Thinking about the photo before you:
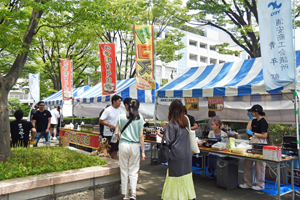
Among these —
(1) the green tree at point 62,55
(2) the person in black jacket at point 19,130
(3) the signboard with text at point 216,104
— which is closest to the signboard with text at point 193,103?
(3) the signboard with text at point 216,104

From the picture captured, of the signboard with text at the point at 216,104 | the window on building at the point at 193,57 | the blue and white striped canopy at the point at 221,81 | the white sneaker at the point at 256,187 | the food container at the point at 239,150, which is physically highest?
the window on building at the point at 193,57

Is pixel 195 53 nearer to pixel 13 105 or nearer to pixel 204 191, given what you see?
pixel 13 105

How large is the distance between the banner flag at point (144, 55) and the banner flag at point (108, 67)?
1707 millimetres

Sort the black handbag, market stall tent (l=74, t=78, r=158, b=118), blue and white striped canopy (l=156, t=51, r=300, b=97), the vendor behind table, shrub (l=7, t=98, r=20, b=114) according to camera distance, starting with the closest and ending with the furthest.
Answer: the black handbag → blue and white striped canopy (l=156, t=51, r=300, b=97) → the vendor behind table → market stall tent (l=74, t=78, r=158, b=118) → shrub (l=7, t=98, r=20, b=114)

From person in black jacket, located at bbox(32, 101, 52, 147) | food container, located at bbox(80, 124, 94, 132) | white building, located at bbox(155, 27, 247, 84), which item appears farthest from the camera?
white building, located at bbox(155, 27, 247, 84)

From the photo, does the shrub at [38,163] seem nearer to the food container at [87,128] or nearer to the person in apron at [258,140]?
the person in apron at [258,140]

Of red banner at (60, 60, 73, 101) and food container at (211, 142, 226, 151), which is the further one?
red banner at (60, 60, 73, 101)

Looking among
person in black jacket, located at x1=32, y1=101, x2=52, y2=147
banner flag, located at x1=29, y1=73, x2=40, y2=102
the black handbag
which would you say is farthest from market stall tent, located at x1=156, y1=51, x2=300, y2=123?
banner flag, located at x1=29, y1=73, x2=40, y2=102

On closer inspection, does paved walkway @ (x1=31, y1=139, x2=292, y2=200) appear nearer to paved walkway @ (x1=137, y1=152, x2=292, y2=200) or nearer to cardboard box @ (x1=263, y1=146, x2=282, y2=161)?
paved walkway @ (x1=137, y1=152, x2=292, y2=200)

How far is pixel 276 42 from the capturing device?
183 inches

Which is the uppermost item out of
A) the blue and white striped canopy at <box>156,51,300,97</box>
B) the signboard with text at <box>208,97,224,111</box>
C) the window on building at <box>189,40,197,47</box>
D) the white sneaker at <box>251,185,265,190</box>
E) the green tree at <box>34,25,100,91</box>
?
the window on building at <box>189,40,197,47</box>

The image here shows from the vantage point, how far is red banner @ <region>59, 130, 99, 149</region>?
881 cm

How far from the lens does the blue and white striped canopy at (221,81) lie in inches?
226

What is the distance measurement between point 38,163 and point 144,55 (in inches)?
182
